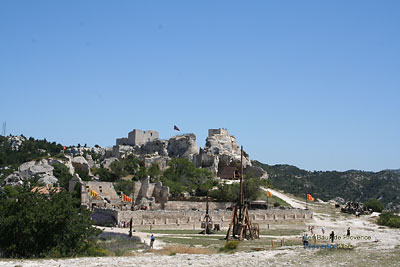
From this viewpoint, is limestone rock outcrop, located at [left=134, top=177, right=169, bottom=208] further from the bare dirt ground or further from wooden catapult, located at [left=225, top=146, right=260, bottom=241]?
the bare dirt ground

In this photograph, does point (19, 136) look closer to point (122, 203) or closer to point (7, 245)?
point (122, 203)

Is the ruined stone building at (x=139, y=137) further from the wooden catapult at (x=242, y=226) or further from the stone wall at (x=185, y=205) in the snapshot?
the wooden catapult at (x=242, y=226)

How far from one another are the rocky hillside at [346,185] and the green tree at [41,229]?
79394mm

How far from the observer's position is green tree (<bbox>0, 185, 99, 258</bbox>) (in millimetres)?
23234

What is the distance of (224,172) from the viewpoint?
2913 inches

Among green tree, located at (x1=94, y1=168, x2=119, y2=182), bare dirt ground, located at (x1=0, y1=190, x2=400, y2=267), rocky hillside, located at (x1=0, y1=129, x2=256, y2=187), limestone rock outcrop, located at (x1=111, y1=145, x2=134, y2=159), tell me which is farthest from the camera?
limestone rock outcrop, located at (x1=111, y1=145, x2=134, y2=159)

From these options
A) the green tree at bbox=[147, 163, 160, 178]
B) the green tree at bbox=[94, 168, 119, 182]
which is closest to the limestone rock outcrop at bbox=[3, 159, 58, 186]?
the green tree at bbox=[94, 168, 119, 182]

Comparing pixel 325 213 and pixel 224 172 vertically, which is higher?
pixel 224 172

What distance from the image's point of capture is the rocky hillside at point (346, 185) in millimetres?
108988

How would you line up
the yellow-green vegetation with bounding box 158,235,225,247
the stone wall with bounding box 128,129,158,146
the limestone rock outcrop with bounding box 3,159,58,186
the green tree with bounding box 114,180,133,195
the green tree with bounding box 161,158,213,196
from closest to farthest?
the yellow-green vegetation with bounding box 158,235,225,247 < the green tree with bounding box 114,180,133,195 < the green tree with bounding box 161,158,213,196 < the limestone rock outcrop with bounding box 3,159,58,186 < the stone wall with bounding box 128,129,158,146

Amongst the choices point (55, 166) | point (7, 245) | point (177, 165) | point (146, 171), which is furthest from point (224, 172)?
point (7, 245)

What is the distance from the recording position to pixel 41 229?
76.8 feet

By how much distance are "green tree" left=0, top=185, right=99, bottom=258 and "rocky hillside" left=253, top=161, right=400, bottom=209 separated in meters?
79.4

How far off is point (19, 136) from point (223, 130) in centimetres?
4811
